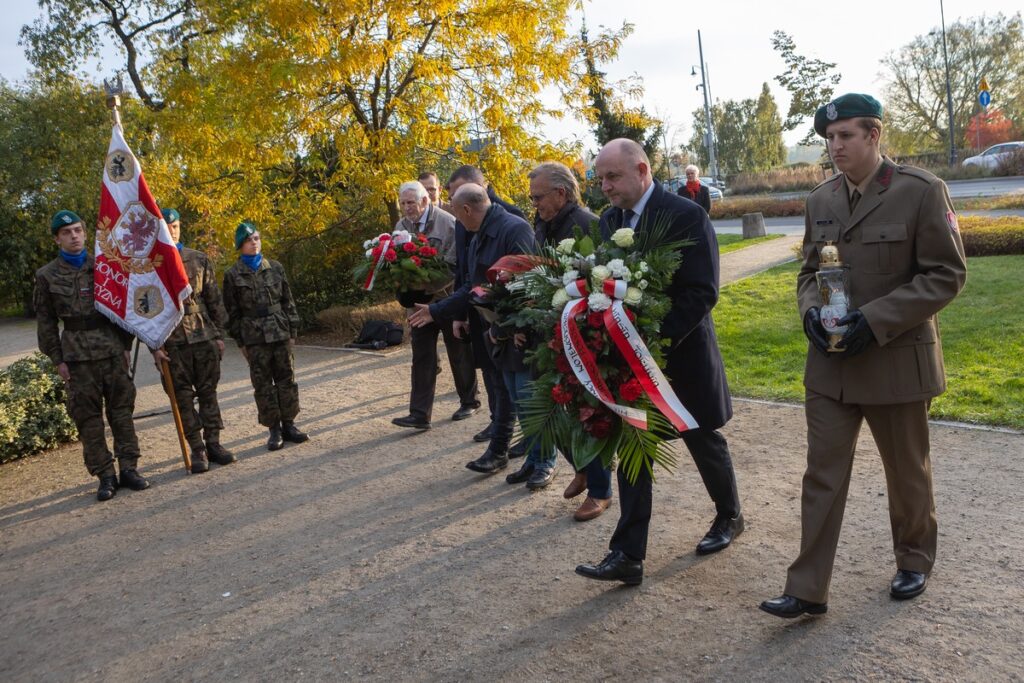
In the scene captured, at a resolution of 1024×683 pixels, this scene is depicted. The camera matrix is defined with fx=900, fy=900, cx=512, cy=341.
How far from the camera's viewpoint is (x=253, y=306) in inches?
317

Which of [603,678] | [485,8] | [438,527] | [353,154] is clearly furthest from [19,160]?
[603,678]

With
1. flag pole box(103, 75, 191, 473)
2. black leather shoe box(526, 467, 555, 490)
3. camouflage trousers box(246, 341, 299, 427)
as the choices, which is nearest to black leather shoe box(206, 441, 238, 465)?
flag pole box(103, 75, 191, 473)

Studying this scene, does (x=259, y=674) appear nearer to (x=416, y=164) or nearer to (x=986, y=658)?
(x=986, y=658)

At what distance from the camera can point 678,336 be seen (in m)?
4.34

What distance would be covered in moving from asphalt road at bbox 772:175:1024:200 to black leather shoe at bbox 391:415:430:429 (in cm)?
2271

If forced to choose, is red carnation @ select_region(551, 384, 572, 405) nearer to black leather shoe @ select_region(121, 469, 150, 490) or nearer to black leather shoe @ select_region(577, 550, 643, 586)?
black leather shoe @ select_region(577, 550, 643, 586)

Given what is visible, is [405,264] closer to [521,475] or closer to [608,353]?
[521,475]

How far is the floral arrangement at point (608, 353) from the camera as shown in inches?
160

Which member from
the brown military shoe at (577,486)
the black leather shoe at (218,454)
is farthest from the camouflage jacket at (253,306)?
the brown military shoe at (577,486)

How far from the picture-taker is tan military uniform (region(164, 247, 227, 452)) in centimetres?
778

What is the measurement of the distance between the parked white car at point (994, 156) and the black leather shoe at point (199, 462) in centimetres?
3513

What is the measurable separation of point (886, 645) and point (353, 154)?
10594mm

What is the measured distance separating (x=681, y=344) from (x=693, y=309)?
0.99 feet

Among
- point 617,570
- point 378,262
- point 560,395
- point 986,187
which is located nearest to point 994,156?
point 986,187
